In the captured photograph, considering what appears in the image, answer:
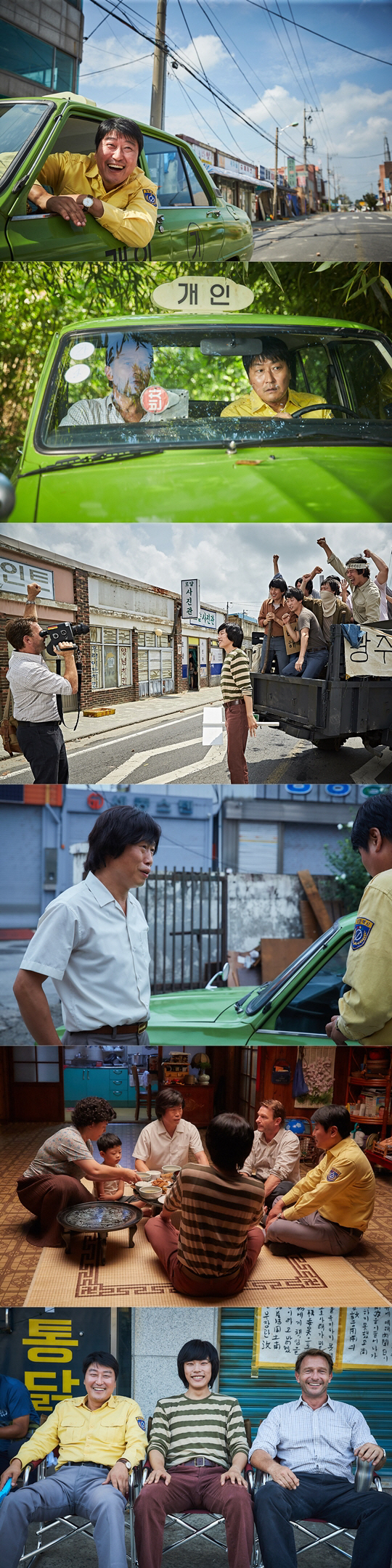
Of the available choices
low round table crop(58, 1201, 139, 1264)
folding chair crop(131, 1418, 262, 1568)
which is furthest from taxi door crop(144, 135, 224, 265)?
folding chair crop(131, 1418, 262, 1568)

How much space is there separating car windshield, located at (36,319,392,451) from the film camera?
0.43 meters

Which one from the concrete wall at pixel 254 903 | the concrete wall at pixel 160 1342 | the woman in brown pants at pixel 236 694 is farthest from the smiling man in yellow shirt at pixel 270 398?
the concrete wall at pixel 160 1342

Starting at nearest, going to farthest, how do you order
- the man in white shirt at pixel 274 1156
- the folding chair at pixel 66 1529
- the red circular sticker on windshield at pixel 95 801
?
the red circular sticker on windshield at pixel 95 801 → the folding chair at pixel 66 1529 → the man in white shirt at pixel 274 1156

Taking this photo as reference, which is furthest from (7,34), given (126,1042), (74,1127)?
(74,1127)

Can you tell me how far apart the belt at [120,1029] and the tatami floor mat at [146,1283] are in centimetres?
57

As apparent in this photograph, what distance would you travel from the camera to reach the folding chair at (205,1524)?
3275 millimetres

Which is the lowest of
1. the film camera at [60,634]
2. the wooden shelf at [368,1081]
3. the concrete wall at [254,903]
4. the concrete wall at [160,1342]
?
the concrete wall at [160,1342]

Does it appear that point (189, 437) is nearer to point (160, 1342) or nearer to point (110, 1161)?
point (110, 1161)

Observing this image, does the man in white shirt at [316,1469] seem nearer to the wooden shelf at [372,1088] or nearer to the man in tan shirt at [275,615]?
the wooden shelf at [372,1088]

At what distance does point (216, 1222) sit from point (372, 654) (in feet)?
5.16

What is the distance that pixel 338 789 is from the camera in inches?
124

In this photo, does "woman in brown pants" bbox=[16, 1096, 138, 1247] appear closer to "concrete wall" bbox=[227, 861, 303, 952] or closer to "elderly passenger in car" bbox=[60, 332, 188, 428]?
"concrete wall" bbox=[227, 861, 303, 952]

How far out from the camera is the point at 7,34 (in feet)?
10.2

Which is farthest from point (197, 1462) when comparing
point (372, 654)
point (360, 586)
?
point (360, 586)
